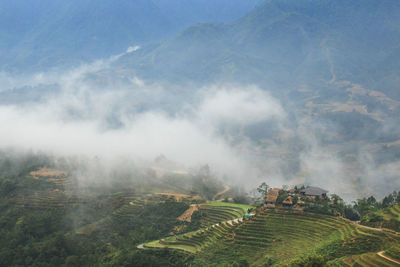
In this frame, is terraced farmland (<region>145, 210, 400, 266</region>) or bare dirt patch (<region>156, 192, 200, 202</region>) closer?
terraced farmland (<region>145, 210, 400, 266</region>)

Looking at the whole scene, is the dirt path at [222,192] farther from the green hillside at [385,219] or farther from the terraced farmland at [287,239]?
the green hillside at [385,219]

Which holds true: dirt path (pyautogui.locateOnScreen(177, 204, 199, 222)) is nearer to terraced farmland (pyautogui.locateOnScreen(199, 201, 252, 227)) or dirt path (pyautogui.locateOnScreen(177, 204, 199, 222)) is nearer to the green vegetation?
the green vegetation

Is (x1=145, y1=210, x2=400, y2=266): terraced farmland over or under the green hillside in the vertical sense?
Result: under

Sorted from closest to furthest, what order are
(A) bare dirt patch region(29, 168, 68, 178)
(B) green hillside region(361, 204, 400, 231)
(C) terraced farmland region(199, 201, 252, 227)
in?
1. (B) green hillside region(361, 204, 400, 231)
2. (C) terraced farmland region(199, 201, 252, 227)
3. (A) bare dirt patch region(29, 168, 68, 178)

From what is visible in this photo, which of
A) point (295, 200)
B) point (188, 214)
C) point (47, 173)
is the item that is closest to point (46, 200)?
point (47, 173)

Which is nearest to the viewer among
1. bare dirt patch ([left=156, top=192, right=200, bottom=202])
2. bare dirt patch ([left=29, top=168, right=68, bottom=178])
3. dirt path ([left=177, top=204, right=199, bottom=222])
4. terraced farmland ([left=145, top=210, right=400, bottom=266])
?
terraced farmland ([left=145, top=210, right=400, bottom=266])

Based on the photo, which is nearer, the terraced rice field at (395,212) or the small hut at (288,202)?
the terraced rice field at (395,212)

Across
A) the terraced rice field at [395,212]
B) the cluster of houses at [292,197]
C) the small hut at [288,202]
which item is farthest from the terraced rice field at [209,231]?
the terraced rice field at [395,212]

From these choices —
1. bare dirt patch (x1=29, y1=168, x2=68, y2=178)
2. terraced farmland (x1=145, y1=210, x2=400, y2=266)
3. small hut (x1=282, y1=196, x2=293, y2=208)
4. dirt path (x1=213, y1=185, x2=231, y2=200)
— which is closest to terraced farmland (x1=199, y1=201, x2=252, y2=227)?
terraced farmland (x1=145, y1=210, x2=400, y2=266)

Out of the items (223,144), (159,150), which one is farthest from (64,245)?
(223,144)
